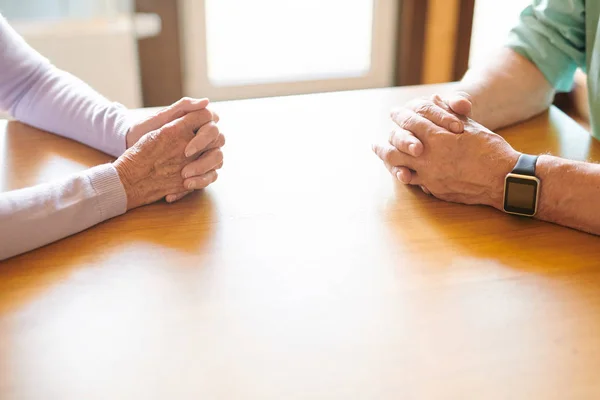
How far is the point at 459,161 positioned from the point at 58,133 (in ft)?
2.49

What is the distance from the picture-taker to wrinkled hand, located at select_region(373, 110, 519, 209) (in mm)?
1116

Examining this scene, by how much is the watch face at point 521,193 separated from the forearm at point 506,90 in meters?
0.28

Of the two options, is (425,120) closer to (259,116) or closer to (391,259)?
(391,259)

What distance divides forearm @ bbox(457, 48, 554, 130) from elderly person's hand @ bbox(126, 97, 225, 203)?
1.64ft

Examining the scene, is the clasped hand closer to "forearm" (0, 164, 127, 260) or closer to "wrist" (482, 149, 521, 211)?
"wrist" (482, 149, 521, 211)

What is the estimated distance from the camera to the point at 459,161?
1137 millimetres

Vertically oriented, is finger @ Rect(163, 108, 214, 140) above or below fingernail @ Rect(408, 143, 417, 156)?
above

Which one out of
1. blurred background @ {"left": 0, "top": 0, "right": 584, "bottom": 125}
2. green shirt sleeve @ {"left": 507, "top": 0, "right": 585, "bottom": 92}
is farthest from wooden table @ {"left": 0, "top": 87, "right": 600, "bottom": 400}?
blurred background @ {"left": 0, "top": 0, "right": 584, "bottom": 125}

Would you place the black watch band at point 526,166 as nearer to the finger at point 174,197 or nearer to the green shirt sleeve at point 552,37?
the green shirt sleeve at point 552,37

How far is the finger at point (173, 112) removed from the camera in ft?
3.82

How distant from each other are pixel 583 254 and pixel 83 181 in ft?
2.46

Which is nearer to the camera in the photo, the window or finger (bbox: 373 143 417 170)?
finger (bbox: 373 143 417 170)

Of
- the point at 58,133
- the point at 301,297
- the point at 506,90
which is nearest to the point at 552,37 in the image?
the point at 506,90

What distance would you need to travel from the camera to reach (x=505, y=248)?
1021mm
